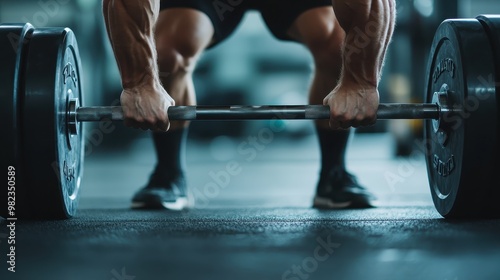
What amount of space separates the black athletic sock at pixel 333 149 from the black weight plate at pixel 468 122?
1.58 ft

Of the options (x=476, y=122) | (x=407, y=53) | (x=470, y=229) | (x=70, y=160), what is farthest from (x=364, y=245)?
(x=407, y=53)

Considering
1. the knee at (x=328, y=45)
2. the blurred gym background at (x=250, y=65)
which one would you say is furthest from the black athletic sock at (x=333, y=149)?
the blurred gym background at (x=250, y=65)

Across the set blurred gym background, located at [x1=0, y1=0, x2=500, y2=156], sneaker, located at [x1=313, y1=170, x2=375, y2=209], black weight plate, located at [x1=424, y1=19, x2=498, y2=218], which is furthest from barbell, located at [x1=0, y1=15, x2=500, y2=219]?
blurred gym background, located at [x1=0, y1=0, x2=500, y2=156]

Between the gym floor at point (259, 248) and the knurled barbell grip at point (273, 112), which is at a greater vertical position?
the knurled barbell grip at point (273, 112)

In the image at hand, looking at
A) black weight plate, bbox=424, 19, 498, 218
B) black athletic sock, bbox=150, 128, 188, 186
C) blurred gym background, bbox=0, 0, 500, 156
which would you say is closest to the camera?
black weight plate, bbox=424, 19, 498, 218

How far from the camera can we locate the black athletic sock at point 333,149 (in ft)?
5.86

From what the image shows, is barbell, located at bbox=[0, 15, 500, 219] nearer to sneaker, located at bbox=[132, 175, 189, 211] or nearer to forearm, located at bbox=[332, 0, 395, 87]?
forearm, located at bbox=[332, 0, 395, 87]

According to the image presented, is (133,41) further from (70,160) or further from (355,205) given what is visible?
(355,205)

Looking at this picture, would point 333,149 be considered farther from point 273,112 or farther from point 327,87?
point 273,112

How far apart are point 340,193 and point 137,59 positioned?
0.73 meters

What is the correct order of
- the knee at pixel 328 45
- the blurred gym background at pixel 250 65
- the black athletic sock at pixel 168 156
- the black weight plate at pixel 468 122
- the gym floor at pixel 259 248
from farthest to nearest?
the blurred gym background at pixel 250 65 < the black athletic sock at pixel 168 156 < the knee at pixel 328 45 < the black weight plate at pixel 468 122 < the gym floor at pixel 259 248

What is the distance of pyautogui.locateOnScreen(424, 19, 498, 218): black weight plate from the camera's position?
116cm

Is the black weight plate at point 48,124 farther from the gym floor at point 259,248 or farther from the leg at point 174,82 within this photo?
the leg at point 174,82

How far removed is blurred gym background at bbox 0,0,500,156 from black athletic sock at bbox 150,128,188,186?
13.4 ft
